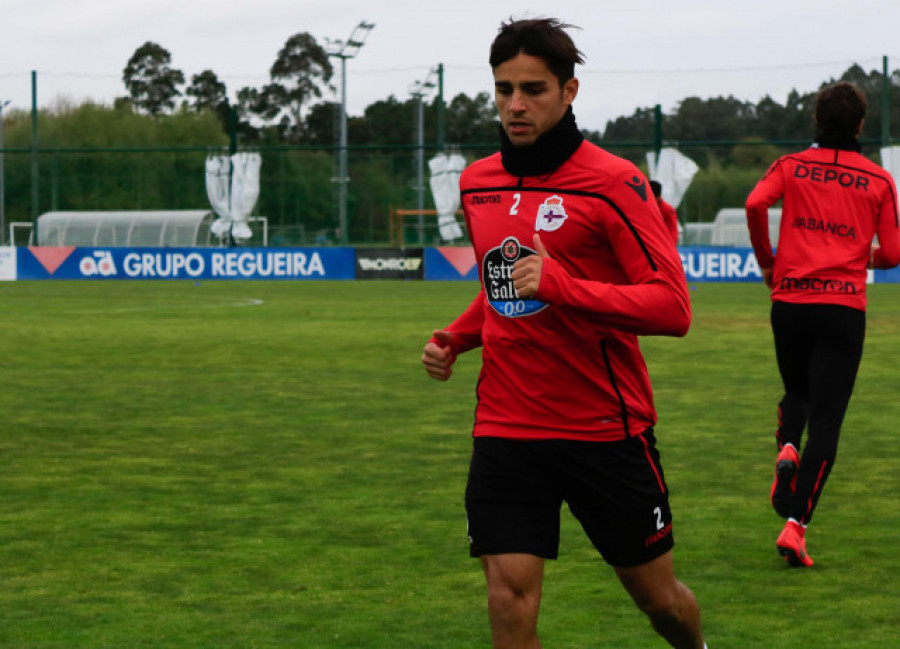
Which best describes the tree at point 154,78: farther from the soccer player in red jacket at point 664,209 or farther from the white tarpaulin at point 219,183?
the soccer player in red jacket at point 664,209

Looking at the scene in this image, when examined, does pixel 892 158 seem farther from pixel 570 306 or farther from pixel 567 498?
pixel 570 306

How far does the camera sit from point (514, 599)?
165 inches

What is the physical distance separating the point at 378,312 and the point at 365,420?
13.4m

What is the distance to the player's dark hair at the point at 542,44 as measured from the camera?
4.25m

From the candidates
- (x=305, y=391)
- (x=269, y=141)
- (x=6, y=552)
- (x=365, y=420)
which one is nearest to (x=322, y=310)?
(x=305, y=391)

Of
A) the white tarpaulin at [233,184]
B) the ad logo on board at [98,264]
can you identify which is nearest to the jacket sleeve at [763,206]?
the ad logo on board at [98,264]

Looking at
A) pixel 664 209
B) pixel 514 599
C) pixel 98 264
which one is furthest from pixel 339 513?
pixel 98 264

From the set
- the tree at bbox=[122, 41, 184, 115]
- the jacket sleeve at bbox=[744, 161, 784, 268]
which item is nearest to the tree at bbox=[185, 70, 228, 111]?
the tree at bbox=[122, 41, 184, 115]

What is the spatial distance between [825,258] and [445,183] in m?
35.4

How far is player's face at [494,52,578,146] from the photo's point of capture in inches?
167

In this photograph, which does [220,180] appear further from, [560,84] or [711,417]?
[560,84]

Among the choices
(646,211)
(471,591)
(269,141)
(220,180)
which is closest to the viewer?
(646,211)

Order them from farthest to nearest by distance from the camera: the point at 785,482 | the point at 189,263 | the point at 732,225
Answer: the point at 732,225 → the point at 189,263 → the point at 785,482

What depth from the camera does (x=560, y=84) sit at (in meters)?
4.30
